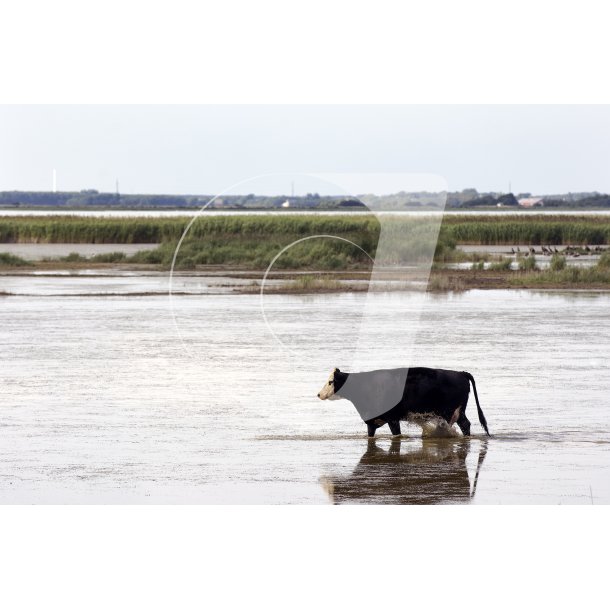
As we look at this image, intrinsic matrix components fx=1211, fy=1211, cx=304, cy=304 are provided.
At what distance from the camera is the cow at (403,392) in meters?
9.33

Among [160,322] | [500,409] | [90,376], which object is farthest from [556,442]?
[160,322]

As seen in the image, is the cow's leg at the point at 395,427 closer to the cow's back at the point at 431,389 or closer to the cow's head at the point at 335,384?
the cow's back at the point at 431,389

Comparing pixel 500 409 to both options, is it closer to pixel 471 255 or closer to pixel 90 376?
pixel 90 376

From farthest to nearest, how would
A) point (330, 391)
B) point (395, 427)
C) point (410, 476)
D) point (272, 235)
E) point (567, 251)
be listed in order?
point (272, 235) < point (567, 251) < point (395, 427) < point (330, 391) < point (410, 476)

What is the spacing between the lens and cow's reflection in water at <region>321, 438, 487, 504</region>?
800cm

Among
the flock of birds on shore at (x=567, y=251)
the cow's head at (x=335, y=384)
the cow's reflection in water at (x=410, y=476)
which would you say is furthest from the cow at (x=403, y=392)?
the flock of birds on shore at (x=567, y=251)

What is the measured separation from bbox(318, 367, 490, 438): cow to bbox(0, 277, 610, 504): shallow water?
294 millimetres

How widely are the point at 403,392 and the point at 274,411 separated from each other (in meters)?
2.55

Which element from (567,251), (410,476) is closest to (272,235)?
(567,251)

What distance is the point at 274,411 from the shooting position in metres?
11.6

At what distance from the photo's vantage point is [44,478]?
8594 millimetres

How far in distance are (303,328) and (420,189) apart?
8238mm

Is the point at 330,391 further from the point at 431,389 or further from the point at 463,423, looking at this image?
the point at 463,423

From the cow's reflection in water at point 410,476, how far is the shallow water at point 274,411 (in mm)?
20
